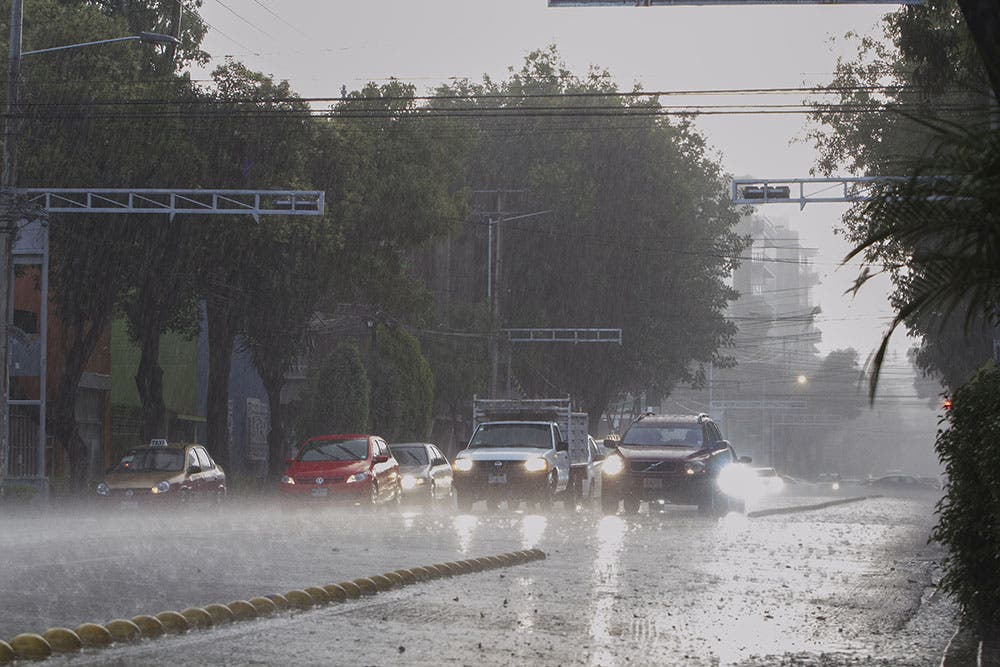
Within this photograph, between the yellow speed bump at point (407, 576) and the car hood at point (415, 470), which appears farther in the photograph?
the car hood at point (415, 470)

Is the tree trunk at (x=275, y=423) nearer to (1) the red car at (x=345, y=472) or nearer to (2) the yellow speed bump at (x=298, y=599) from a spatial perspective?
(1) the red car at (x=345, y=472)

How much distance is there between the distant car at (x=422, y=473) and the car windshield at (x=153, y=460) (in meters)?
5.64

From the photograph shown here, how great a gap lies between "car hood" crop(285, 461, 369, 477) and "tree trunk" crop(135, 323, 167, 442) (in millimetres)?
7149

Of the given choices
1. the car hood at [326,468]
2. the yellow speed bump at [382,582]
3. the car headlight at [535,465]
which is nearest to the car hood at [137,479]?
the car hood at [326,468]

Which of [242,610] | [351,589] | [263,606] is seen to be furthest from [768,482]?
[242,610]

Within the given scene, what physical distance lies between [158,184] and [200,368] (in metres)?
23.0

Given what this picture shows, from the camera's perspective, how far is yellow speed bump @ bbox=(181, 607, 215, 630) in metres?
11.1

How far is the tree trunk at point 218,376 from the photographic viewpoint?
4069 centimetres

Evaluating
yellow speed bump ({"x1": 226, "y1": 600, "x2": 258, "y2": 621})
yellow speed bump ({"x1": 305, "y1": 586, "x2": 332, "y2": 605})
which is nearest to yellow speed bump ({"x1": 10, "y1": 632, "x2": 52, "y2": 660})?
yellow speed bump ({"x1": 226, "y1": 600, "x2": 258, "y2": 621})

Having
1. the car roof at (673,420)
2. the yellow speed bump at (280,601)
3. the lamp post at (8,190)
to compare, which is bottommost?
the yellow speed bump at (280,601)

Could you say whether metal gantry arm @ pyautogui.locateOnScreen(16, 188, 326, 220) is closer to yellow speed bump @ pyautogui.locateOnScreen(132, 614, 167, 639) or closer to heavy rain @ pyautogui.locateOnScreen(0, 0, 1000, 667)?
heavy rain @ pyautogui.locateOnScreen(0, 0, 1000, 667)

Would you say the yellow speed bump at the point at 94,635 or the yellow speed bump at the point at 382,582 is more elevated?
the yellow speed bump at the point at 94,635

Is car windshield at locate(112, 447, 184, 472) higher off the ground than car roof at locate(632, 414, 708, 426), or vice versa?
car roof at locate(632, 414, 708, 426)

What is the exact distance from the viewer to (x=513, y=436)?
3538 centimetres
